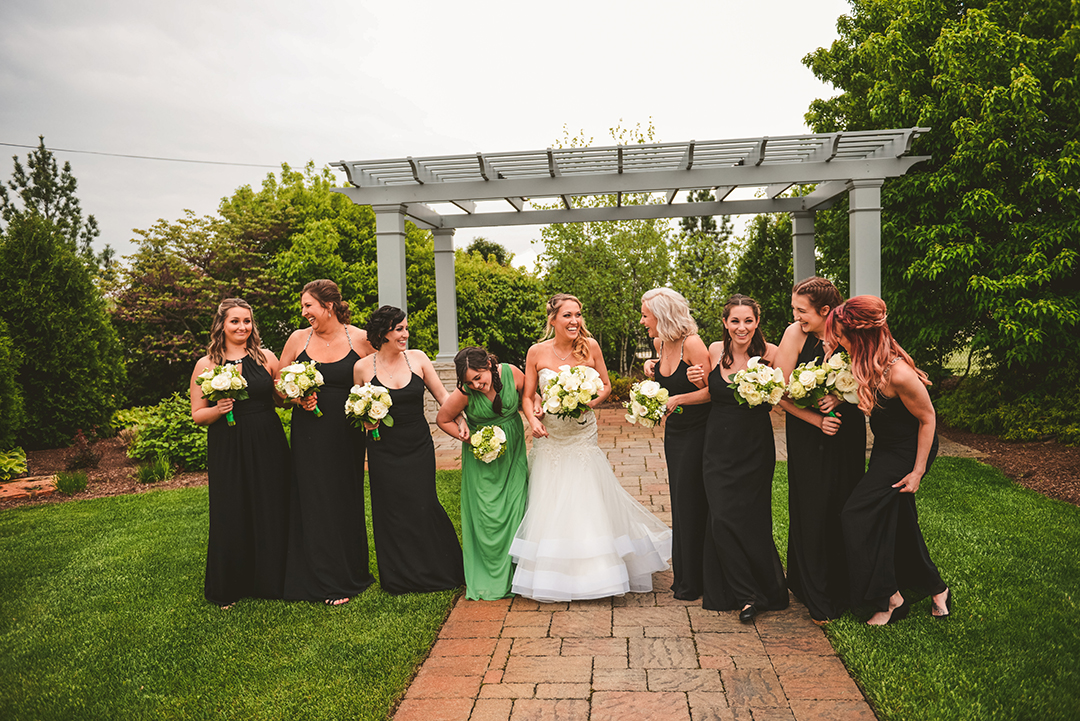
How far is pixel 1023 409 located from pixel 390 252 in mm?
9999

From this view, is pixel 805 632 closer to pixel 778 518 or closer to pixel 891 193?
pixel 778 518

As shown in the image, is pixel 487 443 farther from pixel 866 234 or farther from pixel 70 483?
pixel 866 234

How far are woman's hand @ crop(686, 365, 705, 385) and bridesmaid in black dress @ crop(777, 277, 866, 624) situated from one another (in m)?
0.49

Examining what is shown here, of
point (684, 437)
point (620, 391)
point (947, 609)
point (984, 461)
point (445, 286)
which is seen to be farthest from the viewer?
point (620, 391)

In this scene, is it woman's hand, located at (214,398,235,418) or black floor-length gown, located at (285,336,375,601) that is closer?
woman's hand, located at (214,398,235,418)

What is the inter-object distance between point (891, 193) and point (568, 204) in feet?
17.5

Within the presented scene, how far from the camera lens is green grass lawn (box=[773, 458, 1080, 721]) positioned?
314 cm

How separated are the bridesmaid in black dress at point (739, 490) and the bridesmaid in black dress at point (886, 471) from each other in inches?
19.5

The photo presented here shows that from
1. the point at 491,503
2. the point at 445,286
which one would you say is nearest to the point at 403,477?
the point at 491,503

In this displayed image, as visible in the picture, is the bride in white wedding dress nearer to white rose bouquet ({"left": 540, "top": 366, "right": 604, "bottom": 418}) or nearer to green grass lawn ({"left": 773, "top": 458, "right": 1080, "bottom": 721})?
white rose bouquet ({"left": 540, "top": 366, "right": 604, "bottom": 418})

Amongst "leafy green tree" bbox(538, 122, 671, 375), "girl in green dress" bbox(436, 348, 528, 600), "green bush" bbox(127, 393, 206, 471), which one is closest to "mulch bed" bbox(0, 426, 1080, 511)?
"green bush" bbox(127, 393, 206, 471)

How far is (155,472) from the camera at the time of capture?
9.07 metres

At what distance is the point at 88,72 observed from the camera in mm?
15805

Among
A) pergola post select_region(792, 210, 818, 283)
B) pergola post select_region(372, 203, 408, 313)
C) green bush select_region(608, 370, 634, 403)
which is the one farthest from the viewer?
green bush select_region(608, 370, 634, 403)
